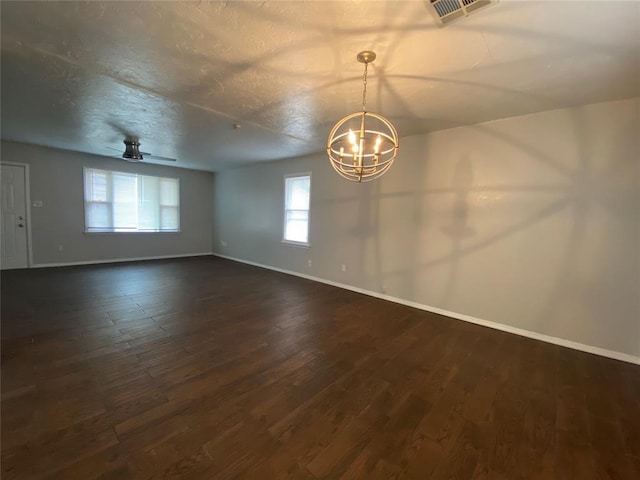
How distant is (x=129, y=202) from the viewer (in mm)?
6523

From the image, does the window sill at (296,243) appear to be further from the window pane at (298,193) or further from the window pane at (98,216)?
the window pane at (98,216)

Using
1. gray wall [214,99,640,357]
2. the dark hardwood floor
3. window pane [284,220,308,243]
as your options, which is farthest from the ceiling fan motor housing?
gray wall [214,99,640,357]

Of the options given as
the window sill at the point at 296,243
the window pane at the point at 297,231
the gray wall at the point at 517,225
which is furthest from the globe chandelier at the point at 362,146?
the window sill at the point at 296,243

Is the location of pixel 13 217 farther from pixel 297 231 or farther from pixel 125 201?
pixel 297 231

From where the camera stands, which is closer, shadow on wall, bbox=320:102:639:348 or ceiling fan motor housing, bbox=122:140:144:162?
shadow on wall, bbox=320:102:639:348

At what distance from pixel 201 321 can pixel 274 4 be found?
3.09 meters

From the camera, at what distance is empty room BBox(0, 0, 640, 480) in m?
1.57

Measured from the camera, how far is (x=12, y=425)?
1.56 m

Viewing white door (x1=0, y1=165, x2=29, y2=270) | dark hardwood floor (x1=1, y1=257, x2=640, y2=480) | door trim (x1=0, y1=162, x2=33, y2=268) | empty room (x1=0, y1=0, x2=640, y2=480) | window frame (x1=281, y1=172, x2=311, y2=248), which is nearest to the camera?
dark hardwood floor (x1=1, y1=257, x2=640, y2=480)

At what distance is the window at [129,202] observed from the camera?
601 cm

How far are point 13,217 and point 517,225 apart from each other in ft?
27.9

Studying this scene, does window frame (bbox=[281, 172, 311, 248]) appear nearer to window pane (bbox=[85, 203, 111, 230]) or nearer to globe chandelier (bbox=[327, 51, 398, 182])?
globe chandelier (bbox=[327, 51, 398, 182])

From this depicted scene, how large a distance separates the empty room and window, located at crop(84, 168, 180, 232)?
98cm

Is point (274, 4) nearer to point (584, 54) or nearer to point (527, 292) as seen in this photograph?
point (584, 54)
